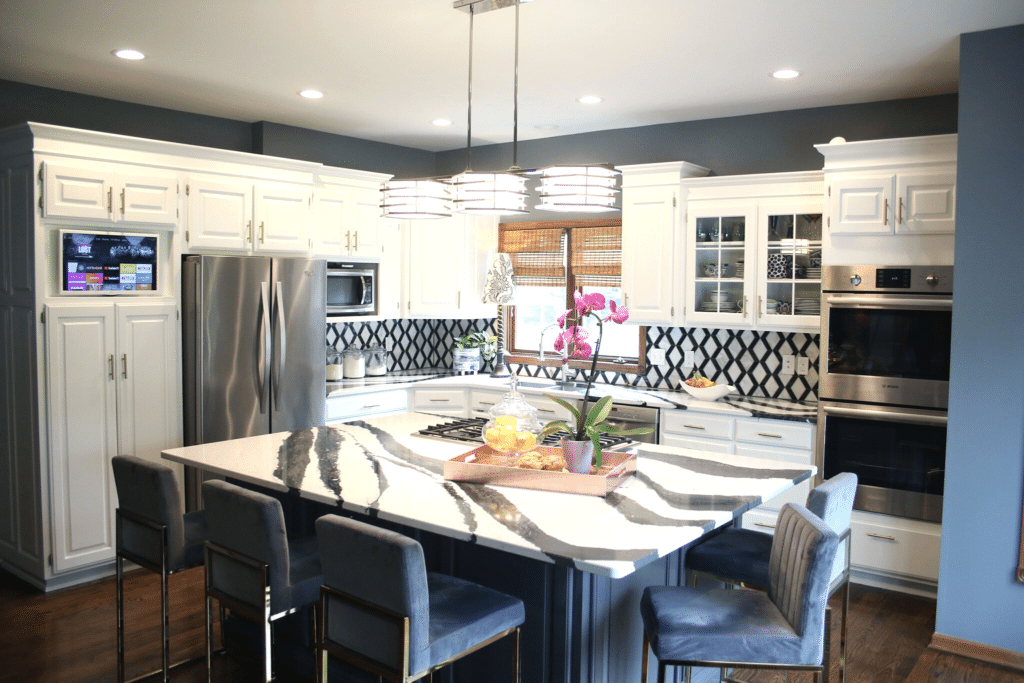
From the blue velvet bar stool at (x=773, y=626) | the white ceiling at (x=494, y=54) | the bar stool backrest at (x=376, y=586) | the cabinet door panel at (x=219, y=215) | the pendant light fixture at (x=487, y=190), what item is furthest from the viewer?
the cabinet door panel at (x=219, y=215)

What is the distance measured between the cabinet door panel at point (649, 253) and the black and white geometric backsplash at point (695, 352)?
38cm

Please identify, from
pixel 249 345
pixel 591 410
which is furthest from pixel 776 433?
pixel 249 345

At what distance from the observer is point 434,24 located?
3.51 meters

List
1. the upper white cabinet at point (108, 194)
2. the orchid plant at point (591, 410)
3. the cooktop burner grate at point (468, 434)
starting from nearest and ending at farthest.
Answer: the orchid plant at point (591, 410)
the cooktop burner grate at point (468, 434)
the upper white cabinet at point (108, 194)

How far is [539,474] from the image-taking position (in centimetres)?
282

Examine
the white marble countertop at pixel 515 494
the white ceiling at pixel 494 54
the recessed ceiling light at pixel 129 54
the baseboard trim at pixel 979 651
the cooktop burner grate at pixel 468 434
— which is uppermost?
the white ceiling at pixel 494 54

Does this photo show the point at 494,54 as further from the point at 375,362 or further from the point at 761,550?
the point at 375,362

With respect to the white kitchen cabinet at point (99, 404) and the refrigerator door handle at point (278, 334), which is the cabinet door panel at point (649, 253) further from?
the white kitchen cabinet at point (99, 404)

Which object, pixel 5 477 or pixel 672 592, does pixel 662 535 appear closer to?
pixel 672 592

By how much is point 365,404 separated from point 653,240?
7.29 feet

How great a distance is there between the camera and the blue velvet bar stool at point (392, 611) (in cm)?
213

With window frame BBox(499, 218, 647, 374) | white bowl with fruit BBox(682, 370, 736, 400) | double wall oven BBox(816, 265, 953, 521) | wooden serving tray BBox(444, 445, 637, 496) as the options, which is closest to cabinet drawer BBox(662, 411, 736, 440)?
white bowl with fruit BBox(682, 370, 736, 400)

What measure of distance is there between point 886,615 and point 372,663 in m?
2.89

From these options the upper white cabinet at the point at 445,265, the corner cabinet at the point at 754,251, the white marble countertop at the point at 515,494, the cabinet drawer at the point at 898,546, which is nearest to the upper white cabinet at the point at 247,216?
the upper white cabinet at the point at 445,265
